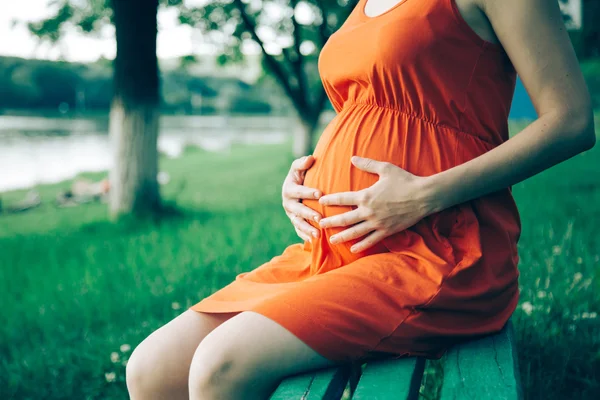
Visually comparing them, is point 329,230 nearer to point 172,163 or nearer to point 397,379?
point 397,379

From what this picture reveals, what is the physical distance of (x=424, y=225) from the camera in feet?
4.42

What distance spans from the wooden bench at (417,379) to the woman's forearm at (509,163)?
1.13 feet

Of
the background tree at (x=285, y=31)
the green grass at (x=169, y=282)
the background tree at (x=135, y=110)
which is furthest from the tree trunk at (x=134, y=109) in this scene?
the background tree at (x=285, y=31)

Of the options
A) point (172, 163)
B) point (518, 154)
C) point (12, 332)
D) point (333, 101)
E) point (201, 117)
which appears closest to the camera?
point (518, 154)

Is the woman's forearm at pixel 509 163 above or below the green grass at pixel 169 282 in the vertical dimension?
above

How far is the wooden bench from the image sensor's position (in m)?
1.12

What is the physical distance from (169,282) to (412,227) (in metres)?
2.56

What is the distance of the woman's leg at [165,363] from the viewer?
1.41 m

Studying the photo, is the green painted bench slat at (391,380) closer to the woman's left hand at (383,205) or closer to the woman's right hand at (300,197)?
the woman's left hand at (383,205)

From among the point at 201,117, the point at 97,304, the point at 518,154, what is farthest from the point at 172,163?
the point at 201,117

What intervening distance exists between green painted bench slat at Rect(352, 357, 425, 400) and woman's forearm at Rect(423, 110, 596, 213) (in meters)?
0.35

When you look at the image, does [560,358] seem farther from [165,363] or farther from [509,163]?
[165,363]

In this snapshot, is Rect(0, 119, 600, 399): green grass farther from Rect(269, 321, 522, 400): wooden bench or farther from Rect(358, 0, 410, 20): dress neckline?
Rect(358, 0, 410, 20): dress neckline

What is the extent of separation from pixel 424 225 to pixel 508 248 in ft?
0.71
